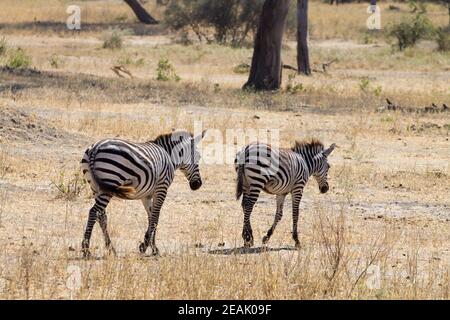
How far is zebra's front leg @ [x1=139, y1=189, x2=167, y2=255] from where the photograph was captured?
432 inches

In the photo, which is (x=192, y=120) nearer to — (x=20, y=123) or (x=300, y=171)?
(x=20, y=123)

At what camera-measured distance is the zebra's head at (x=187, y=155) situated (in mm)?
11820

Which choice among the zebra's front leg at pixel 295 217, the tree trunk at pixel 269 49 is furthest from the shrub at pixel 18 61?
the zebra's front leg at pixel 295 217

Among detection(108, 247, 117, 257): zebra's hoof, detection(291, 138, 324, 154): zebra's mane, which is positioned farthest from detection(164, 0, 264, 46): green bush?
detection(108, 247, 117, 257): zebra's hoof

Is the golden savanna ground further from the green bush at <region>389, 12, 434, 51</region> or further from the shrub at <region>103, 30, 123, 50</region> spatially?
the green bush at <region>389, 12, 434, 51</region>

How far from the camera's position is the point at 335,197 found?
15.7 metres

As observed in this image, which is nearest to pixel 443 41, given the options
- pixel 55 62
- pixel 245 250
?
pixel 55 62

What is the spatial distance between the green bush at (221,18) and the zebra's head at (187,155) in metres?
34.1

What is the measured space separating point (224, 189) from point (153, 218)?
4.84 meters

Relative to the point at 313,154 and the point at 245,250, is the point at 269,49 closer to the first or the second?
the point at 313,154

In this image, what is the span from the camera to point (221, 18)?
46.9 metres
